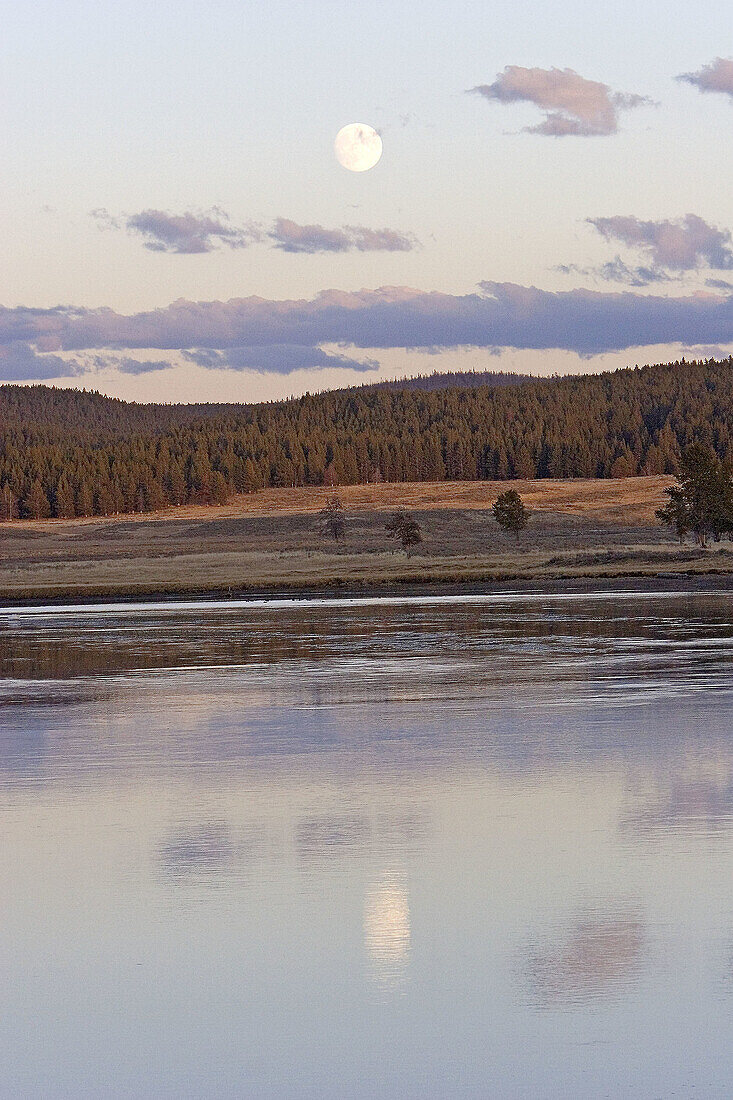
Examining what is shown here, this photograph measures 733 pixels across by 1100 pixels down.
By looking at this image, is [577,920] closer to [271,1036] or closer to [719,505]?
[271,1036]

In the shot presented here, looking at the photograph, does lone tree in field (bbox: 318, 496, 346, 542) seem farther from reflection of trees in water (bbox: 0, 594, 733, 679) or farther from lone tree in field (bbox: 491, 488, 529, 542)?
reflection of trees in water (bbox: 0, 594, 733, 679)

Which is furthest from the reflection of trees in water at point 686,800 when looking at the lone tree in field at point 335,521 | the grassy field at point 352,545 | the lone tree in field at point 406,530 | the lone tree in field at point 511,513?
the lone tree in field at point 335,521

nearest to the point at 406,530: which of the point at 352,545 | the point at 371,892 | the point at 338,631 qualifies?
the point at 352,545

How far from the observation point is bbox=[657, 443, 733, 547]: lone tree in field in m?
79.2

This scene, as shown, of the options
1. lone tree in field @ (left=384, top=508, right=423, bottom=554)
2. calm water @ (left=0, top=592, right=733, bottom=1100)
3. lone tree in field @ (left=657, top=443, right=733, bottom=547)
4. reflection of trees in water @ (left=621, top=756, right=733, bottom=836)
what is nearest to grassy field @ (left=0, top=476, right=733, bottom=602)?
lone tree in field @ (left=657, top=443, right=733, bottom=547)

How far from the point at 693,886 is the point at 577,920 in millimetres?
1090

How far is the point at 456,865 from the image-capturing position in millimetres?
10625

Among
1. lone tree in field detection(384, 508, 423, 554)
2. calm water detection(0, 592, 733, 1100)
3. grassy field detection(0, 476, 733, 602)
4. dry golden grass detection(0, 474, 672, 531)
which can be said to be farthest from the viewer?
dry golden grass detection(0, 474, 672, 531)

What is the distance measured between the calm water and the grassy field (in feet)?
140

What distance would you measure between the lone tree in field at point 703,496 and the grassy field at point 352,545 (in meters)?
1.51

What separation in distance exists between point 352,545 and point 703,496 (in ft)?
96.6

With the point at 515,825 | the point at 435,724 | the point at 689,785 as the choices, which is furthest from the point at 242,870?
the point at 435,724

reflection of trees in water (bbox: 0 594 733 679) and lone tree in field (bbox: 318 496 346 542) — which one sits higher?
lone tree in field (bbox: 318 496 346 542)

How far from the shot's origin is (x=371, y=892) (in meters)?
9.79
